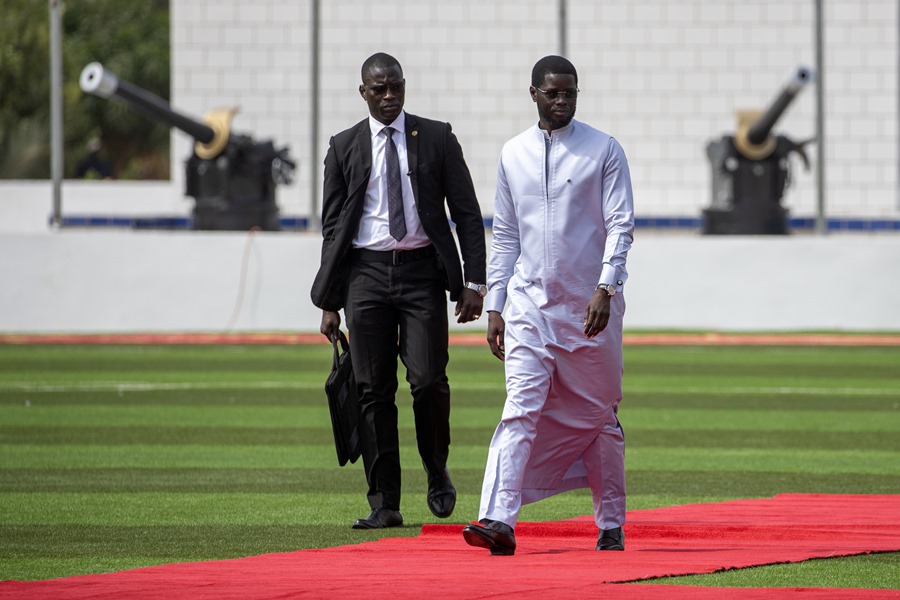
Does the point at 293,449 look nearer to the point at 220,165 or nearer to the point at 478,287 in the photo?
the point at 478,287

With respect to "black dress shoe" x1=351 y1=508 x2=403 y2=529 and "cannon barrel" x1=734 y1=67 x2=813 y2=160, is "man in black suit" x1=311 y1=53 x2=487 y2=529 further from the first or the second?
"cannon barrel" x1=734 y1=67 x2=813 y2=160

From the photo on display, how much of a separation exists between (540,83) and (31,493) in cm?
401

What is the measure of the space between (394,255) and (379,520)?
4.13ft

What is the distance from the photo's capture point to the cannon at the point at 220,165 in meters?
27.2

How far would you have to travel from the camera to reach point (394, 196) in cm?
931

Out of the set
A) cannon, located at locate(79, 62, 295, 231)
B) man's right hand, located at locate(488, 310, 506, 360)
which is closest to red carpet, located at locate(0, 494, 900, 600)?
man's right hand, located at locate(488, 310, 506, 360)

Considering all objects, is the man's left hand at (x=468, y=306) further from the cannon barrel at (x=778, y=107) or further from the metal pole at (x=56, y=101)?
the metal pole at (x=56, y=101)

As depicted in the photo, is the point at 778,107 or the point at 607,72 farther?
the point at 607,72

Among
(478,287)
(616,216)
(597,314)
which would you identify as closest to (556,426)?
(597,314)

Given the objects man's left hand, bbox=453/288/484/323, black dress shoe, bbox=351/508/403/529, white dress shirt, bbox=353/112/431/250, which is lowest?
black dress shoe, bbox=351/508/403/529

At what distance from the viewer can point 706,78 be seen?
32844 mm

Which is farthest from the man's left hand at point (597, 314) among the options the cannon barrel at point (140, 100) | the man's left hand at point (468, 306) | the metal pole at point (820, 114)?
the cannon barrel at point (140, 100)

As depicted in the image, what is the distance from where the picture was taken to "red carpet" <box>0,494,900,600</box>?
6.92 meters

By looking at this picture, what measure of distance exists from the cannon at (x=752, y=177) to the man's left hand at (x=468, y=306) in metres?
18.9
